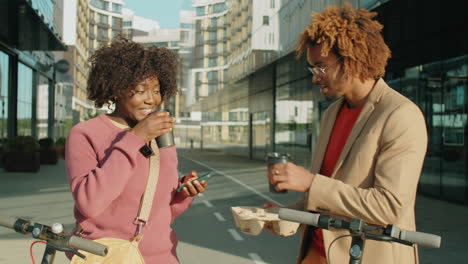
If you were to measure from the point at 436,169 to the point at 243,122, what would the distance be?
27.6m

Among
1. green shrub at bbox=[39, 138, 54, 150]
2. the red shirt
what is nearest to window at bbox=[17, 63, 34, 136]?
green shrub at bbox=[39, 138, 54, 150]

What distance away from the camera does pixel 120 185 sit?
239cm

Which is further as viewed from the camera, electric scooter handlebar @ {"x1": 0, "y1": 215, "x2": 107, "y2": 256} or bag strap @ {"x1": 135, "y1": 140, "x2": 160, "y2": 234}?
bag strap @ {"x1": 135, "y1": 140, "x2": 160, "y2": 234}

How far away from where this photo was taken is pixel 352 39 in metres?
2.56

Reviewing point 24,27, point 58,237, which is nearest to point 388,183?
point 58,237

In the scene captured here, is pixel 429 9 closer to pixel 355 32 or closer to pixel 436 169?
pixel 436 169

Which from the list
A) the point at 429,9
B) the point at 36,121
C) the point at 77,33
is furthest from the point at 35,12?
the point at 77,33

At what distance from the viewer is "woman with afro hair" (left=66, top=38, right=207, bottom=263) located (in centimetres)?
240

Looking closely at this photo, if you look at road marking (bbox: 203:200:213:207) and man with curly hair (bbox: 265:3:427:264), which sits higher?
man with curly hair (bbox: 265:3:427:264)

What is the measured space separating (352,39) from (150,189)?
107 centimetres

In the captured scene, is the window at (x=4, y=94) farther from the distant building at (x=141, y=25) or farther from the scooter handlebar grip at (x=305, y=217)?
the distant building at (x=141, y=25)

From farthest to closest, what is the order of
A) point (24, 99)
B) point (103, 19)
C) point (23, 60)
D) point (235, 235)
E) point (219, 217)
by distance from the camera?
point (103, 19) → point (24, 99) → point (23, 60) → point (219, 217) → point (235, 235)

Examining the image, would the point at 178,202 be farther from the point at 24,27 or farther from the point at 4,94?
the point at 4,94

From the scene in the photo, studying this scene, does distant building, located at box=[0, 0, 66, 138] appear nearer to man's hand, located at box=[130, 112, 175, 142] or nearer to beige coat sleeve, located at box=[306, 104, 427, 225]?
man's hand, located at box=[130, 112, 175, 142]
